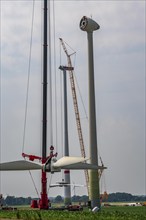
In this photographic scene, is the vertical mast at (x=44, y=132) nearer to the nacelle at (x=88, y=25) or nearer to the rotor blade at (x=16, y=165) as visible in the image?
the rotor blade at (x=16, y=165)

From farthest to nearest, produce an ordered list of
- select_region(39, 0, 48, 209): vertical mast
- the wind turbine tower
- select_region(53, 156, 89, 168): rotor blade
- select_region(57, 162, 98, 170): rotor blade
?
the wind turbine tower
select_region(39, 0, 48, 209): vertical mast
select_region(57, 162, 98, 170): rotor blade
select_region(53, 156, 89, 168): rotor blade

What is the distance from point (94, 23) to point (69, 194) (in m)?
79.4

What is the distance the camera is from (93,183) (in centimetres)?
8175

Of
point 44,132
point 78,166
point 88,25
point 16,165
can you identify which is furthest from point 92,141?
point 88,25

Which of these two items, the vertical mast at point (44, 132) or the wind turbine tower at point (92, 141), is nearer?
the vertical mast at point (44, 132)

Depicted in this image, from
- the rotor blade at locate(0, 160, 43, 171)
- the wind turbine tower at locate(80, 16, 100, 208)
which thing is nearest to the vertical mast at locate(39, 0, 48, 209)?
the rotor blade at locate(0, 160, 43, 171)

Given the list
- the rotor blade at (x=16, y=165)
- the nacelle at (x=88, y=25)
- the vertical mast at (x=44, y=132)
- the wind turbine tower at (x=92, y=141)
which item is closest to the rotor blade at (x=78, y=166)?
the rotor blade at (x=16, y=165)

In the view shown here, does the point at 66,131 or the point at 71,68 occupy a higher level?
the point at 71,68

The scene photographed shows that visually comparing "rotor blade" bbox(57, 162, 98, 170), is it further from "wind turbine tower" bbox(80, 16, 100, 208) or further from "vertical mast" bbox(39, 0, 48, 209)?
"vertical mast" bbox(39, 0, 48, 209)

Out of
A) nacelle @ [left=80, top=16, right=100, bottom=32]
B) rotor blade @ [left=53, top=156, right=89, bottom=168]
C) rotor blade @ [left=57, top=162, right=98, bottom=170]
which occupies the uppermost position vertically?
nacelle @ [left=80, top=16, right=100, bottom=32]

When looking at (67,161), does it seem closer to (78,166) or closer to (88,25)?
(78,166)

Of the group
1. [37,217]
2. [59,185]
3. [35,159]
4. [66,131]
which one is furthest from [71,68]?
[37,217]

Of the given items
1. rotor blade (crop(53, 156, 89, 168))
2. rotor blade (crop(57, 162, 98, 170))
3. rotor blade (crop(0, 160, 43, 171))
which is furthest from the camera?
rotor blade (crop(0, 160, 43, 171))

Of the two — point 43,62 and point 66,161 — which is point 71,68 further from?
point 66,161
